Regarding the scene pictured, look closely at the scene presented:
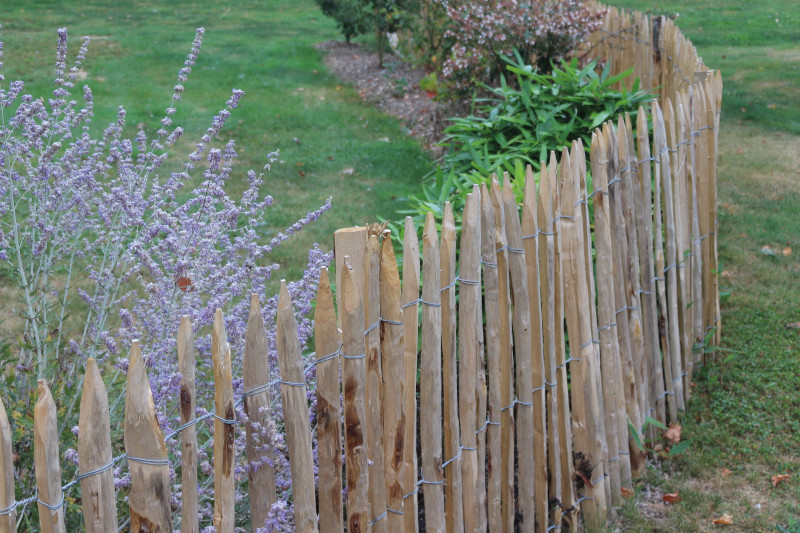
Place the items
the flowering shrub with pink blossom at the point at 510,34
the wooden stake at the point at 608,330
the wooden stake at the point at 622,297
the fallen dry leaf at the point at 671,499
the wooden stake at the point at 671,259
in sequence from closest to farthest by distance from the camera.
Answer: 1. the wooden stake at the point at 608,330
2. the wooden stake at the point at 622,297
3. the fallen dry leaf at the point at 671,499
4. the wooden stake at the point at 671,259
5. the flowering shrub with pink blossom at the point at 510,34

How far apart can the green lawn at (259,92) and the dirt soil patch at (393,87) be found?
22 centimetres

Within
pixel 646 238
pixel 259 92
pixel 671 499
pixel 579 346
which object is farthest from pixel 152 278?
pixel 259 92

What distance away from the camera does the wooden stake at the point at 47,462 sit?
1565mm

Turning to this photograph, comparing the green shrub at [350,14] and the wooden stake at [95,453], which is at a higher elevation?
the green shrub at [350,14]

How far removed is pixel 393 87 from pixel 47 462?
10.9 metres

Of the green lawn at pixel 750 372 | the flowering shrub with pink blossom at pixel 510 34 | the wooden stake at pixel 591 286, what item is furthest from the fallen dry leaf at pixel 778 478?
the flowering shrub with pink blossom at pixel 510 34

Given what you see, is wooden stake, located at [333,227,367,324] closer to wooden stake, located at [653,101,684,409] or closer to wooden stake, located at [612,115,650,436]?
wooden stake, located at [612,115,650,436]

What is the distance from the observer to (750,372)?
4570 millimetres

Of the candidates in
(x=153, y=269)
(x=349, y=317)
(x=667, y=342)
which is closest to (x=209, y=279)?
(x=153, y=269)

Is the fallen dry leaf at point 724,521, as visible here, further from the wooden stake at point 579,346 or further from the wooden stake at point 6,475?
the wooden stake at point 6,475

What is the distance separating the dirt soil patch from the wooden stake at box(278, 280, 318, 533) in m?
6.59

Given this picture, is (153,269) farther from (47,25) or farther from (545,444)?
(47,25)

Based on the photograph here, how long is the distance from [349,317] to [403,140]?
7.67m

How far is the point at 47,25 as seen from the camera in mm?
17047
